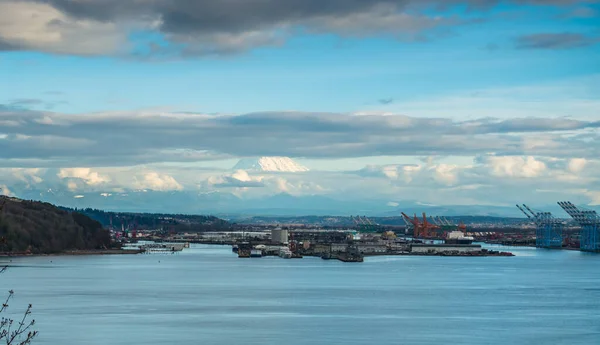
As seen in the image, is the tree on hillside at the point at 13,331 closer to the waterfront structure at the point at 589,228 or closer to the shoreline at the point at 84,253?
the shoreline at the point at 84,253

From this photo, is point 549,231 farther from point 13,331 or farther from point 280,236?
point 13,331

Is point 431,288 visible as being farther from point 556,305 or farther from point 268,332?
point 268,332

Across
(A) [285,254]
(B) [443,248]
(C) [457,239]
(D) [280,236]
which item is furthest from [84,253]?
(C) [457,239]

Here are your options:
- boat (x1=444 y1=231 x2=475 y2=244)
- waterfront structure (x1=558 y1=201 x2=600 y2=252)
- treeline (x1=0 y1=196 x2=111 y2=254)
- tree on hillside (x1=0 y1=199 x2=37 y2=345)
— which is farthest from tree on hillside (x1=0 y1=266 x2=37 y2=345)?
waterfront structure (x1=558 y1=201 x2=600 y2=252)

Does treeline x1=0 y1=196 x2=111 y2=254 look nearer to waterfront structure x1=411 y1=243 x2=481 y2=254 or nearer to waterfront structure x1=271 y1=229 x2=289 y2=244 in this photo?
waterfront structure x1=271 y1=229 x2=289 y2=244

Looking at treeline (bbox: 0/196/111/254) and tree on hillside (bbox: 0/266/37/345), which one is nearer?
tree on hillside (bbox: 0/266/37/345)

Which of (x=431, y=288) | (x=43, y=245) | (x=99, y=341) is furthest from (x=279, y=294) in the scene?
(x=43, y=245)
